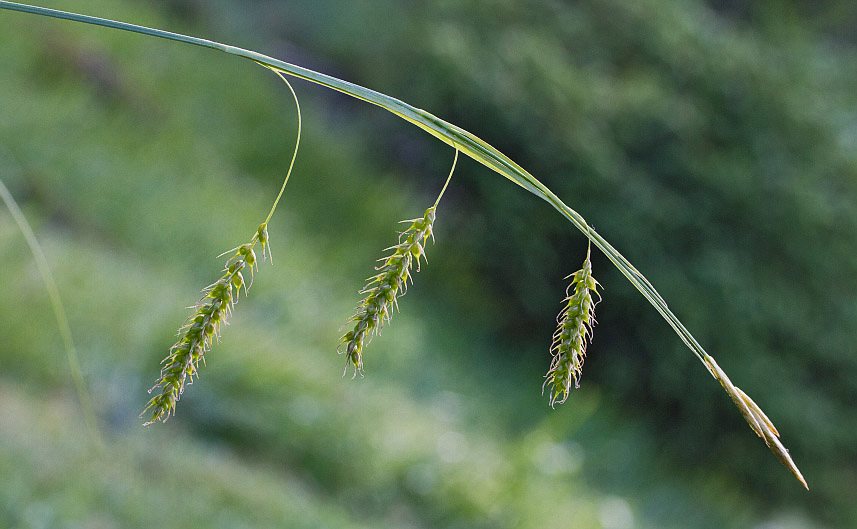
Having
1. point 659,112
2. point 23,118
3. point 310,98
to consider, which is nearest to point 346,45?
point 310,98

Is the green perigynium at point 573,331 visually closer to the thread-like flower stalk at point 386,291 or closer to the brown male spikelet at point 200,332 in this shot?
the thread-like flower stalk at point 386,291

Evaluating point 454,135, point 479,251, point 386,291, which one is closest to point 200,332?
point 386,291

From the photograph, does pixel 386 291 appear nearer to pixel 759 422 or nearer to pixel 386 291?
pixel 386 291

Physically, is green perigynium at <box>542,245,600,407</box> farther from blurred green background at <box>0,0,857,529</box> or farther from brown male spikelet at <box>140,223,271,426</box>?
blurred green background at <box>0,0,857,529</box>

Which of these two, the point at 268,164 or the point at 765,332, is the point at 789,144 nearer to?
the point at 765,332

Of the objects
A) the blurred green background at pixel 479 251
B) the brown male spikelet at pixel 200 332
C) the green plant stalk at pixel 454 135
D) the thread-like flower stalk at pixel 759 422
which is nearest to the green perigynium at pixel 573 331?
the green plant stalk at pixel 454 135
